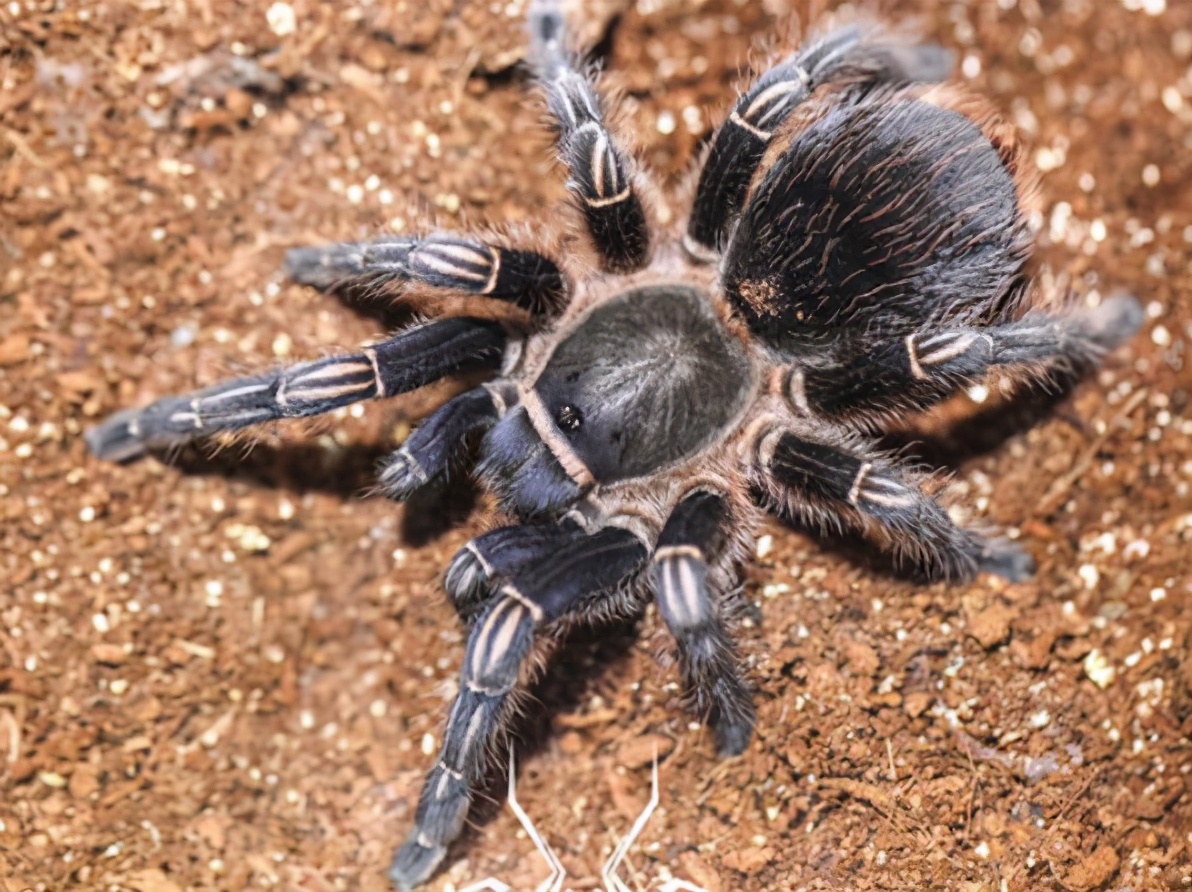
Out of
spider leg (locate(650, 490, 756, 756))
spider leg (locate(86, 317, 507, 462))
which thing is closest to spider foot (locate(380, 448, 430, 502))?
spider leg (locate(86, 317, 507, 462))

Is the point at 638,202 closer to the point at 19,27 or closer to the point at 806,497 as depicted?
the point at 806,497

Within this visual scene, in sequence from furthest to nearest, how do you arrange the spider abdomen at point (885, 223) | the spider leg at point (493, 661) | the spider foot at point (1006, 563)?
the spider foot at point (1006, 563)
the spider abdomen at point (885, 223)
the spider leg at point (493, 661)

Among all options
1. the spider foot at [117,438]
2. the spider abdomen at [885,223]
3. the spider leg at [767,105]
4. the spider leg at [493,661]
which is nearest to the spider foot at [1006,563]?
the spider abdomen at [885,223]

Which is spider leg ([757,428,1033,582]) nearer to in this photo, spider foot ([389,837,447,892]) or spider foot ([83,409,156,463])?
spider foot ([389,837,447,892])

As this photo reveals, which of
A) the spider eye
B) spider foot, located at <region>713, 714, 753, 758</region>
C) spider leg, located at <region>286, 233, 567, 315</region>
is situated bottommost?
spider foot, located at <region>713, 714, 753, 758</region>

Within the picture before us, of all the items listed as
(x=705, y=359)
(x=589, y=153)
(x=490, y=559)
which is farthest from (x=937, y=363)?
(x=490, y=559)

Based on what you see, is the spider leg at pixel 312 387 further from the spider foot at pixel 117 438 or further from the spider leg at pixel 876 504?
the spider leg at pixel 876 504
